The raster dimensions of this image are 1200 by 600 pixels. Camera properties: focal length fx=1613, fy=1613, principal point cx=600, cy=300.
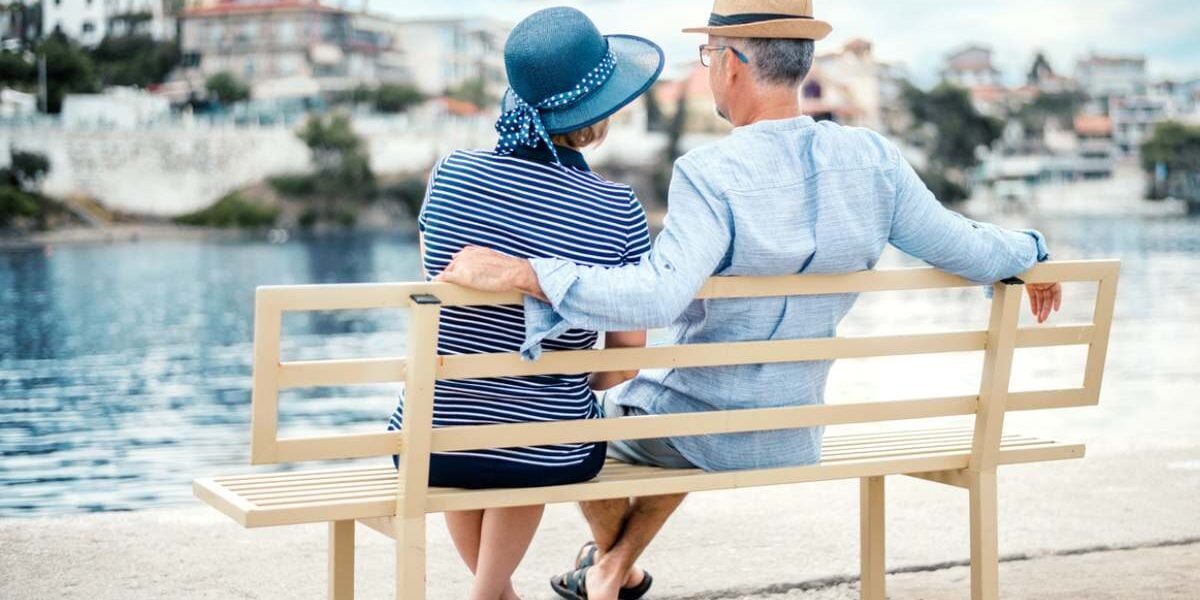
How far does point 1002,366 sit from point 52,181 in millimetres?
73862

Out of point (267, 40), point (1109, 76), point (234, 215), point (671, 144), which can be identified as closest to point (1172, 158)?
point (1109, 76)

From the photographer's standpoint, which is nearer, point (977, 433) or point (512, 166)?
point (512, 166)

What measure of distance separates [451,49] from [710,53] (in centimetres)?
9290

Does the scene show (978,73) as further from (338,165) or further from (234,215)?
(234,215)

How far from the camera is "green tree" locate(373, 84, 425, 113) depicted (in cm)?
8100

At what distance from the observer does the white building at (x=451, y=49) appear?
91938 mm

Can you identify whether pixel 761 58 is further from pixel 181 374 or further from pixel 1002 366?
pixel 181 374

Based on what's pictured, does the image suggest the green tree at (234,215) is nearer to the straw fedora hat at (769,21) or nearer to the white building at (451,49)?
the white building at (451,49)

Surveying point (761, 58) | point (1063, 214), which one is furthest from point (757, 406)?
point (1063, 214)

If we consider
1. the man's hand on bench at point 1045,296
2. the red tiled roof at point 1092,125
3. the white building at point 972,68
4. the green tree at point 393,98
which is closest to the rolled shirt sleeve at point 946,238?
the man's hand on bench at point 1045,296

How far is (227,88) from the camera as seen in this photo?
270 feet

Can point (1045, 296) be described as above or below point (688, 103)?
above

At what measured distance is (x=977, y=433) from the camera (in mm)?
2256

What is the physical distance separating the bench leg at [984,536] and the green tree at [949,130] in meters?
78.5
